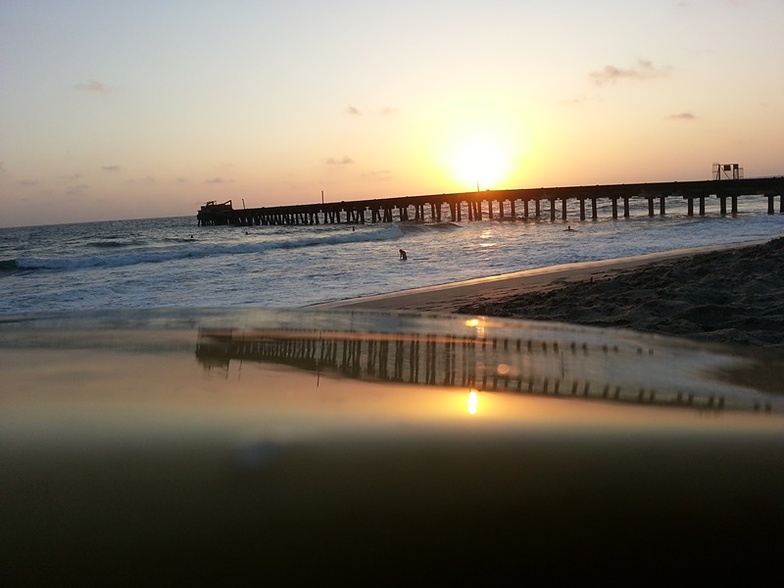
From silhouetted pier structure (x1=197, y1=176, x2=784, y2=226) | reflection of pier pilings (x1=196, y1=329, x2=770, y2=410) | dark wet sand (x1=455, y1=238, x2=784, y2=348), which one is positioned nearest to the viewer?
reflection of pier pilings (x1=196, y1=329, x2=770, y2=410)

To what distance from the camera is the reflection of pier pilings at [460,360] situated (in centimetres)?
366

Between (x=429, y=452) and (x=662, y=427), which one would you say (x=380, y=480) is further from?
(x=662, y=427)

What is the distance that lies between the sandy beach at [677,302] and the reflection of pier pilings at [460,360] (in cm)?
165

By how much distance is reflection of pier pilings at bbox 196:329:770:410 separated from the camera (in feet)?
12.0

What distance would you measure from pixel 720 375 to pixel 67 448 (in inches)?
141

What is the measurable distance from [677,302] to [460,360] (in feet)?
12.3

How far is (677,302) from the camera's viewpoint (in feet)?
24.6

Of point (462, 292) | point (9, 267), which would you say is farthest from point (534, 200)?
point (462, 292)

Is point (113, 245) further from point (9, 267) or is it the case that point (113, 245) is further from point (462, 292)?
point (462, 292)

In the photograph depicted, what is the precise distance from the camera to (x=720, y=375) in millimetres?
4352

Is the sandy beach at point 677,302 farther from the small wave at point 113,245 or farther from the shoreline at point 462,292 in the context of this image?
the small wave at point 113,245

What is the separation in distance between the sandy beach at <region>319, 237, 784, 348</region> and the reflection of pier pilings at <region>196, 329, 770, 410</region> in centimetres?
165

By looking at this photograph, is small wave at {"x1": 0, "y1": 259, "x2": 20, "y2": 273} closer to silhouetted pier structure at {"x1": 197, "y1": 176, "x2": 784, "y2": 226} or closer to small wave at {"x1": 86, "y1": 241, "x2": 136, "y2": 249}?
small wave at {"x1": 86, "y1": 241, "x2": 136, "y2": 249}

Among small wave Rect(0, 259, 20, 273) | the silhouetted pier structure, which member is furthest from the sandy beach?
the silhouetted pier structure
